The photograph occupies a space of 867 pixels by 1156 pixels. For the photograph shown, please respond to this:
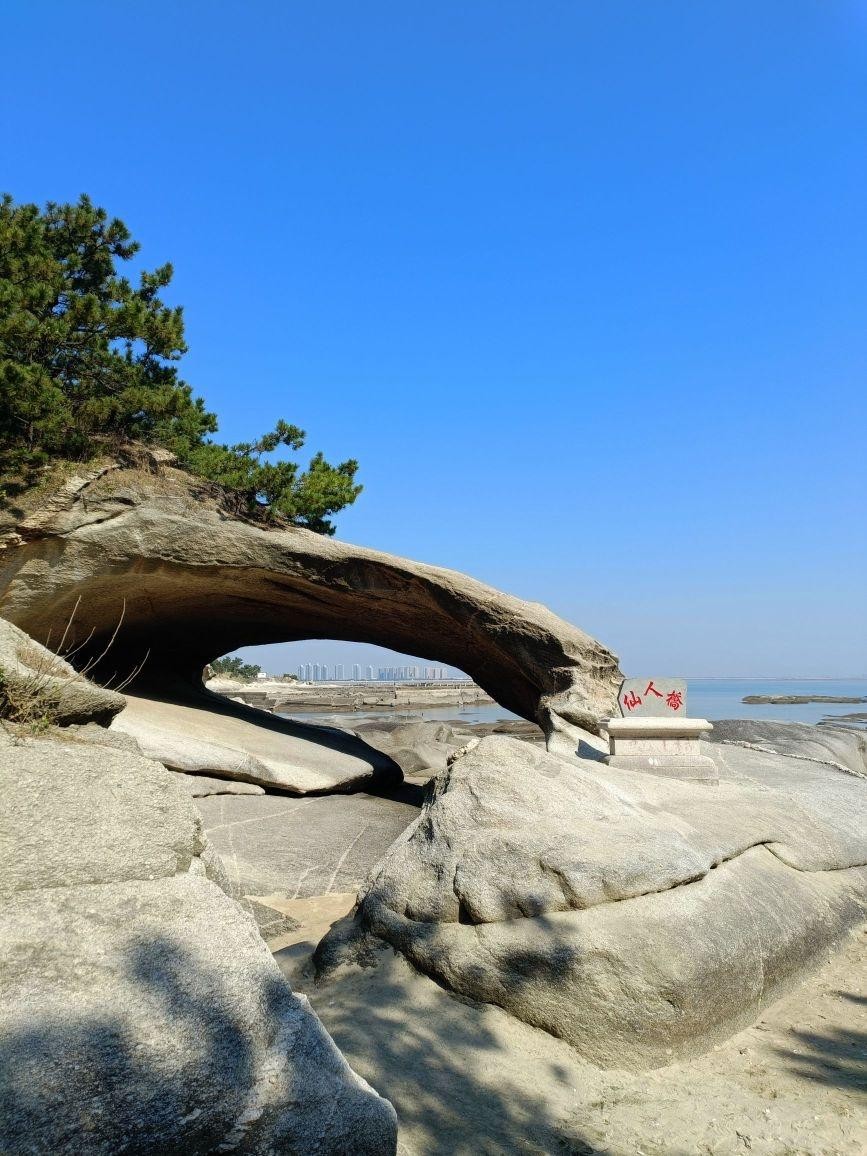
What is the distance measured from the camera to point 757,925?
466 centimetres

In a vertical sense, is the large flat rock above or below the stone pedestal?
below

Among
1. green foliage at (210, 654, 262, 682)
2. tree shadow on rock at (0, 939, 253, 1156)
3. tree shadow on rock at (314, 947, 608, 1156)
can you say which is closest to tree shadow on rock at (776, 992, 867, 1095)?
tree shadow on rock at (314, 947, 608, 1156)

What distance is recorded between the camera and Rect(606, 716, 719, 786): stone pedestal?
316 inches

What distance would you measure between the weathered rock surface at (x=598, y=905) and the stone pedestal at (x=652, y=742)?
5.96ft

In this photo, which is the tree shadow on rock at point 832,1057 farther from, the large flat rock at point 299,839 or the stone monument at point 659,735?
the large flat rock at point 299,839

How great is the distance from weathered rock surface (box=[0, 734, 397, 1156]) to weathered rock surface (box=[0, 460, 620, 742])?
659cm

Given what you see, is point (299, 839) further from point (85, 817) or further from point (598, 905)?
point (85, 817)

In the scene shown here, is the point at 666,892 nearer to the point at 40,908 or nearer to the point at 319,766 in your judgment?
the point at 40,908

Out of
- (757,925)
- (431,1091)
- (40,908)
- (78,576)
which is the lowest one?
(431,1091)

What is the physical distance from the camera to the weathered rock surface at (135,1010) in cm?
209

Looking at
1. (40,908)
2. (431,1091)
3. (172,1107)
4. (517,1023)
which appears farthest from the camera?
(517,1023)

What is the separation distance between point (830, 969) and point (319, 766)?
22.6 feet

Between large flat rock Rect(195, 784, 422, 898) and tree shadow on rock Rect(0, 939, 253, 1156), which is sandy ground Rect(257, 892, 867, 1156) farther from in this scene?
large flat rock Rect(195, 784, 422, 898)

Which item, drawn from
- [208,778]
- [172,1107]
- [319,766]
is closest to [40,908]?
[172,1107]
